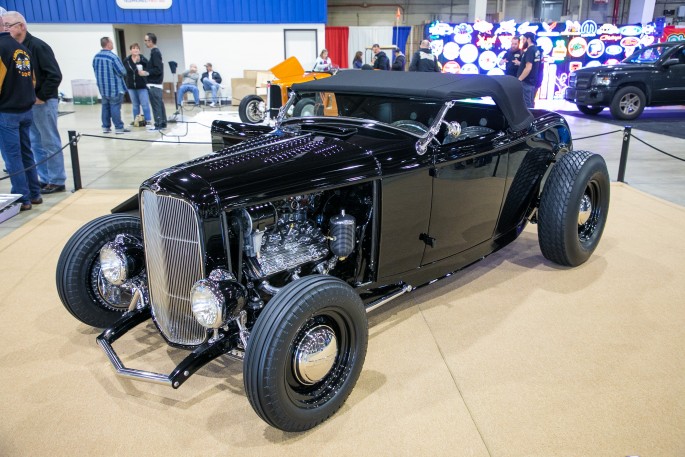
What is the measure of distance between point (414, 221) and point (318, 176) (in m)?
0.73

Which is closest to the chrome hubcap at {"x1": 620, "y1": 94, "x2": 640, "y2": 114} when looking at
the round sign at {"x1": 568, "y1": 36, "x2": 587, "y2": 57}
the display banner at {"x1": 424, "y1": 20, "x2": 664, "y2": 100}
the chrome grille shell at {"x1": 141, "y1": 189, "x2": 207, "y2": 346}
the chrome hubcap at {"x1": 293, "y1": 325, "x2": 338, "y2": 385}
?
the display banner at {"x1": 424, "y1": 20, "x2": 664, "y2": 100}

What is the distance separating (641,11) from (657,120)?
10.6 m

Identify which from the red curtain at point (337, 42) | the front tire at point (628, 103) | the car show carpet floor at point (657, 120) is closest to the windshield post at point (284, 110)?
the car show carpet floor at point (657, 120)

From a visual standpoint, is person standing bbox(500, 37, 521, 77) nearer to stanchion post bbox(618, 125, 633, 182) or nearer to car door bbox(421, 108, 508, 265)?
stanchion post bbox(618, 125, 633, 182)

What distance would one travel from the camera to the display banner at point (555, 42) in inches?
680

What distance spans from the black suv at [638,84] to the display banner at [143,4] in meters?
13.3

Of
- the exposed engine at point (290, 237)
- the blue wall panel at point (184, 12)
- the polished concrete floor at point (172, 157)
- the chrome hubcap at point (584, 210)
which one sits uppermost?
the blue wall panel at point (184, 12)

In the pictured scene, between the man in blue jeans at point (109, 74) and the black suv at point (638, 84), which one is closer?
the man in blue jeans at point (109, 74)

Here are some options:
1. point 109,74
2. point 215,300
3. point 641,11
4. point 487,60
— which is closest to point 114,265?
point 215,300

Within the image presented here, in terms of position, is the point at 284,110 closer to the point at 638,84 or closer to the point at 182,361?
the point at 182,361

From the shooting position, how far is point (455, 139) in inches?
134

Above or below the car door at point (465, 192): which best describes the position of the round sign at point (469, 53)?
above

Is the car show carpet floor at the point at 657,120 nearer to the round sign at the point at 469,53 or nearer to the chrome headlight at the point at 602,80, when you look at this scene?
the chrome headlight at the point at 602,80

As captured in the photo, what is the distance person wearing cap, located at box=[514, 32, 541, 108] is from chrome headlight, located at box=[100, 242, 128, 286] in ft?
25.2
